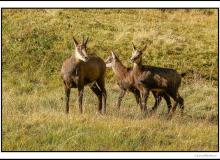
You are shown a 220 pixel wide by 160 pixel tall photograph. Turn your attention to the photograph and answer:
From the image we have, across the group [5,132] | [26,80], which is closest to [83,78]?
[5,132]

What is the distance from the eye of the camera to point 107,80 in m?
22.4

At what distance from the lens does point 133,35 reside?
26297 millimetres

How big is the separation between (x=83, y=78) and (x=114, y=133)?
105 inches

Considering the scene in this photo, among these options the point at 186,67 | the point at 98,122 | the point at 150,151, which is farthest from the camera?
the point at 186,67

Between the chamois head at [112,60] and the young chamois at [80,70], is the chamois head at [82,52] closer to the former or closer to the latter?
the young chamois at [80,70]

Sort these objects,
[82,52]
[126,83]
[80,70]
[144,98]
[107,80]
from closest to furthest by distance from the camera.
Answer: [82,52]
[80,70]
[144,98]
[126,83]
[107,80]

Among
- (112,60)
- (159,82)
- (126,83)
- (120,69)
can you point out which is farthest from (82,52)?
(112,60)

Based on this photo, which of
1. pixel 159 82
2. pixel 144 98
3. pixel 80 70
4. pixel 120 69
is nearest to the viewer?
pixel 80 70

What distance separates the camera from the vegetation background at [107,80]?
1436 centimetres

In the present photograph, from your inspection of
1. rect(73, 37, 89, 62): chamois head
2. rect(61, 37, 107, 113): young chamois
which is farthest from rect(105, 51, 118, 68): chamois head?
rect(73, 37, 89, 62): chamois head

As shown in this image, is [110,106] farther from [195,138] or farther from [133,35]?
[133,35]

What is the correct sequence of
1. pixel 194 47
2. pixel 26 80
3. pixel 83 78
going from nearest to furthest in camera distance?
pixel 83 78 < pixel 26 80 < pixel 194 47

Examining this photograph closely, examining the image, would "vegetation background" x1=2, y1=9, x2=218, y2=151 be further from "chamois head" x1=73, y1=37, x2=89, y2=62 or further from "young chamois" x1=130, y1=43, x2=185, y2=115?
"chamois head" x1=73, y1=37, x2=89, y2=62

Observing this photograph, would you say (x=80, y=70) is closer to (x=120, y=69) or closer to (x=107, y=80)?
(x=120, y=69)
